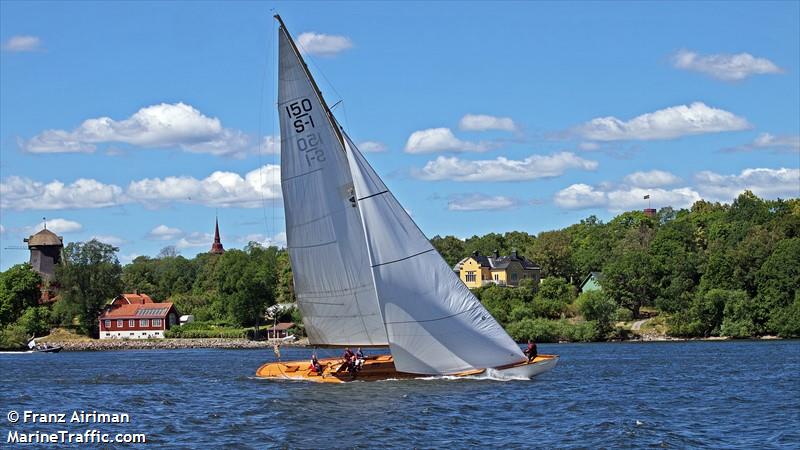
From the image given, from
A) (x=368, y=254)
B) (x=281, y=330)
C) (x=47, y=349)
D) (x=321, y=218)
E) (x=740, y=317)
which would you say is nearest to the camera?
(x=368, y=254)

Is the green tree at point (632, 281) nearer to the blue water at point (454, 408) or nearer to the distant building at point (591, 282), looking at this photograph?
the distant building at point (591, 282)

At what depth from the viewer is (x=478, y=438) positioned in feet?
119

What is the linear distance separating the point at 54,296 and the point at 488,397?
125104 mm

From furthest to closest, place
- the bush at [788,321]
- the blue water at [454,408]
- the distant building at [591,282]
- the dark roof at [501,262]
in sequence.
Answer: the dark roof at [501,262] → the distant building at [591,282] → the bush at [788,321] → the blue water at [454,408]

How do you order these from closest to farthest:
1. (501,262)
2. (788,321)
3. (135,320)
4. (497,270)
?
1. (788,321)
2. (135,320)
3. (497,270)
4. (501,262)

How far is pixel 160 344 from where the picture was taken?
13912 cm

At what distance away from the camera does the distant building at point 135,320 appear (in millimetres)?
149875

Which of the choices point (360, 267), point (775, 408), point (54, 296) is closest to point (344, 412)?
point (360, 267)

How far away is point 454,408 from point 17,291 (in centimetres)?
12103

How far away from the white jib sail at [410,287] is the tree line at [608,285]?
6593cm

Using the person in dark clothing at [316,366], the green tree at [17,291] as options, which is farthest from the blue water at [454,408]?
the green tree at [17,291]

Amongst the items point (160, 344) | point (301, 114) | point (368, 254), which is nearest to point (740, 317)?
point (160, 344)

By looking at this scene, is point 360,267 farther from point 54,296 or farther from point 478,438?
point 54,296

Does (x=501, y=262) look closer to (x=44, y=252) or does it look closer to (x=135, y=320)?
(x=135, y=320)
